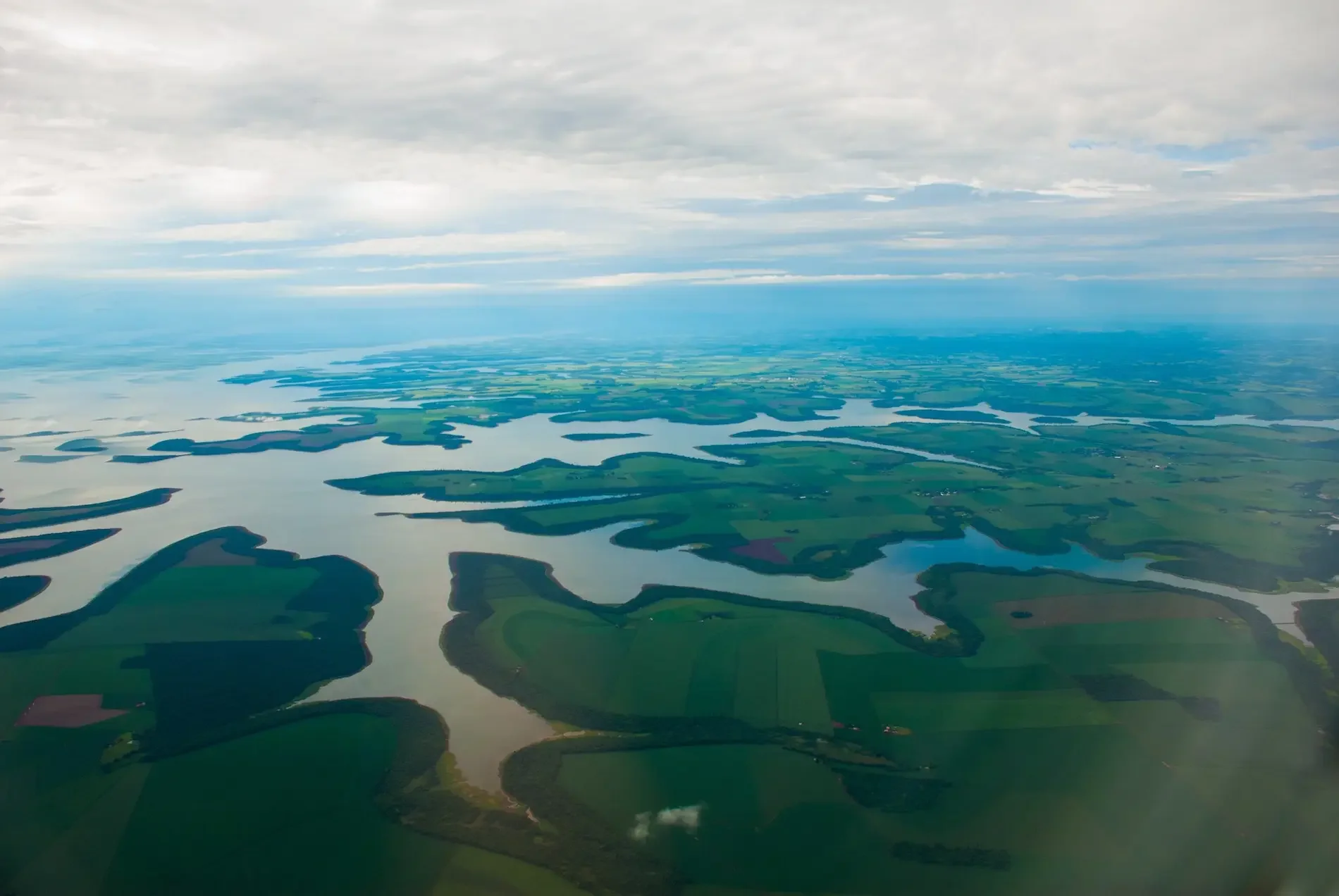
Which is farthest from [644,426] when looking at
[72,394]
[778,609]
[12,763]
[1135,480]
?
[72,394]

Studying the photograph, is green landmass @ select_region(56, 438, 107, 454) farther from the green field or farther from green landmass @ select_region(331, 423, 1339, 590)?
the green field

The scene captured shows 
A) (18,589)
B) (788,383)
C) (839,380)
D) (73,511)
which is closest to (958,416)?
(788,383)

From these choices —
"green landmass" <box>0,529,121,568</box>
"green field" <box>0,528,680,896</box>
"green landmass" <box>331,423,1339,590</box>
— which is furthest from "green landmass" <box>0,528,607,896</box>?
"green landmass" <box>331,423,1339,590</box>

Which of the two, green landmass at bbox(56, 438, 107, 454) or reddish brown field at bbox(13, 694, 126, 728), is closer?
reddish brown field at bbox(13, 694, 126, 728)

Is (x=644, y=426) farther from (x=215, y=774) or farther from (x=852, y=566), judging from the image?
(x=215, y=774)

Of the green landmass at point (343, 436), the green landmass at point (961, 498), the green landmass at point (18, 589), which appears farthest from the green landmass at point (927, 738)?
the green landmass at point (343, 436)

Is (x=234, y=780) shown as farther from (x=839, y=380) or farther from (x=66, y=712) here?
→ (x=839, y=380)
